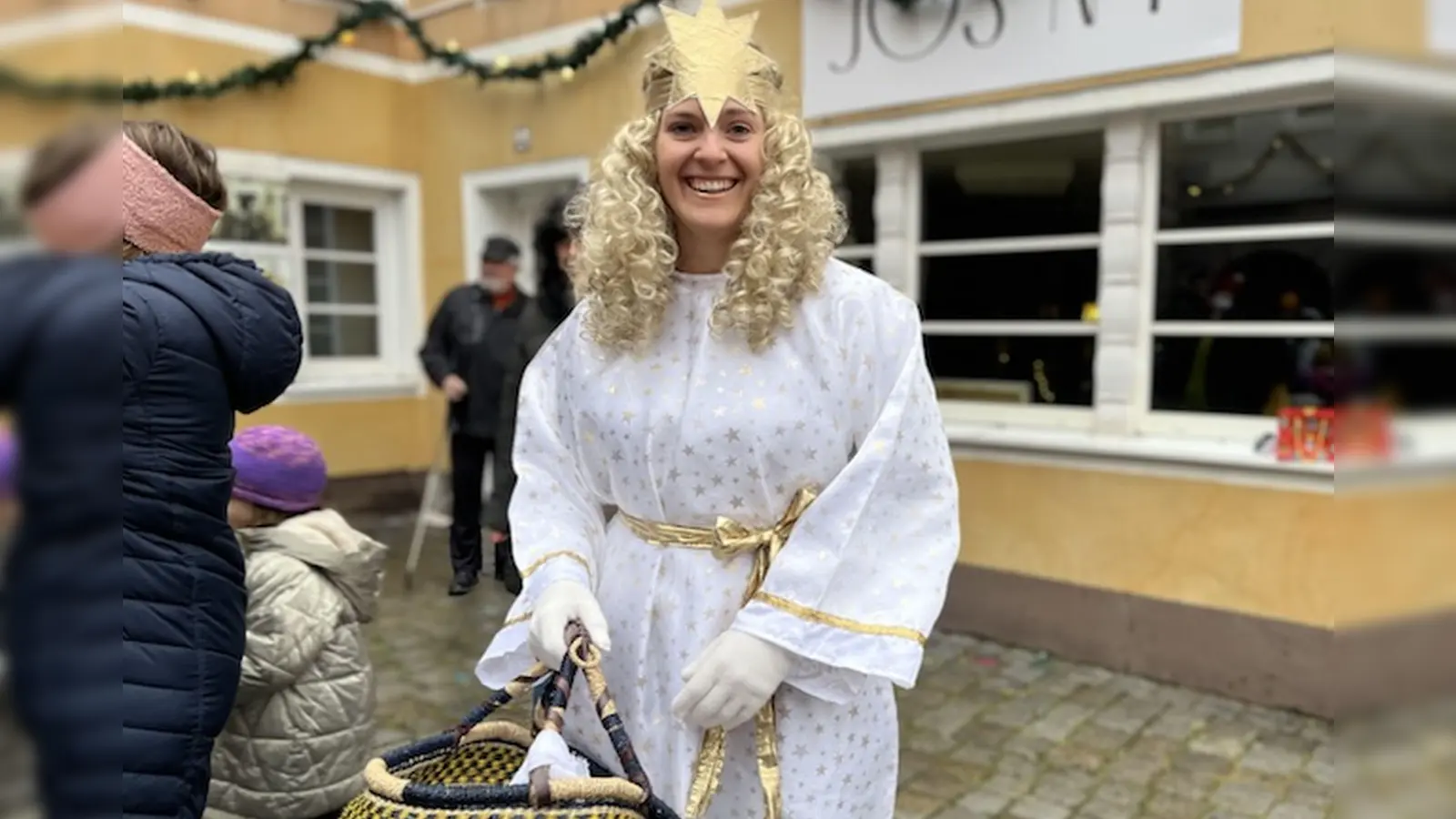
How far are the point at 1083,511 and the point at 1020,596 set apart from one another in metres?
0.49

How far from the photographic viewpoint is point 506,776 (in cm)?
130

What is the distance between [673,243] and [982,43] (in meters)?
3.13

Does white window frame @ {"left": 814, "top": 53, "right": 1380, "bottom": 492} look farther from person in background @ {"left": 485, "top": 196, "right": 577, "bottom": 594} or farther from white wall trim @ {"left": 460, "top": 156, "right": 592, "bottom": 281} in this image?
white wall trim @ {"left": 460, "top": 156, "right": 592, "bottom": 281}

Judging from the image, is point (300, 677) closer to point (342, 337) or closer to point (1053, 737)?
point (1053, 737)

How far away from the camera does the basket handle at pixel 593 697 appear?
1.20 meters

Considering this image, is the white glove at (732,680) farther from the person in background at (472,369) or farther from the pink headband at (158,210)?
the person in background at (472,369)

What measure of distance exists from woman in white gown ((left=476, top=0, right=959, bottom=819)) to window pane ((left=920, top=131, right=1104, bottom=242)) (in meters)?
3.06

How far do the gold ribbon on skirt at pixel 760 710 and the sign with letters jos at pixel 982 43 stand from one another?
10.1 feet

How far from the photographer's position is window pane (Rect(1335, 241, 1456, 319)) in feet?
1.87

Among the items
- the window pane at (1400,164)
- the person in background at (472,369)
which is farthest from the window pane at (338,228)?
the window pane at (1400,164)

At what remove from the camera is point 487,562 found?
5.23 metres

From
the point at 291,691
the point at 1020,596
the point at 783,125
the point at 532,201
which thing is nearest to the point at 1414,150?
the point at 783,125

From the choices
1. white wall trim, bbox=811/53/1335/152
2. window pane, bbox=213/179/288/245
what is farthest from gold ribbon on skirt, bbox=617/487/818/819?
window pane, bbox=213/179/288/245

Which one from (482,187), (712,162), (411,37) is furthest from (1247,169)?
(411,37)
